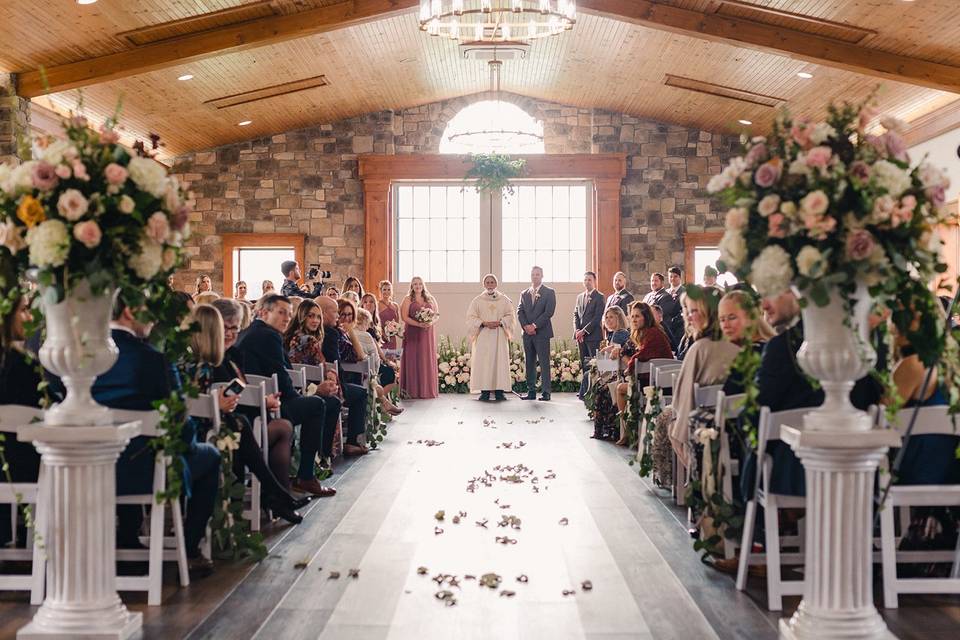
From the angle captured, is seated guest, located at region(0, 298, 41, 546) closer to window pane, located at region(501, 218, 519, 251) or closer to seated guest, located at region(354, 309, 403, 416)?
seated guest, located at region(354, 309, 403, 416)

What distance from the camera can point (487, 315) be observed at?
1230 centimetres

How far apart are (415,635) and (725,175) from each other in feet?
5.91

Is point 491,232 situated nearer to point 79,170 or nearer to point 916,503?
point 916,503

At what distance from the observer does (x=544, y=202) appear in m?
14.9

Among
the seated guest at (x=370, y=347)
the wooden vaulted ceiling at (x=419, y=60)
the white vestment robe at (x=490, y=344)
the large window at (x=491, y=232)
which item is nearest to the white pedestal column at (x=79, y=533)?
the seated guest at (x=370, y=347)

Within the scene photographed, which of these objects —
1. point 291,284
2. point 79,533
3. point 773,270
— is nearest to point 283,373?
point 79,533

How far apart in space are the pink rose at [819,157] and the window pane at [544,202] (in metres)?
12.1

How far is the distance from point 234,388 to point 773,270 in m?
2.92

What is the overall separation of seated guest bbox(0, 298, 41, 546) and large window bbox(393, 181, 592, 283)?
10894 millimetres

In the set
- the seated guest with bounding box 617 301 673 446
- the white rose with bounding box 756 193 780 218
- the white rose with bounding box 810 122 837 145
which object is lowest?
the seated guest with bounding box 617 301 673 446

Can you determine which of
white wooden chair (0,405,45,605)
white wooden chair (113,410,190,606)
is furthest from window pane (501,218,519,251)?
white wooden chair (0,405,45,605)

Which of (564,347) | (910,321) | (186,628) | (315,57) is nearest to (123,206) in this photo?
(186,628)

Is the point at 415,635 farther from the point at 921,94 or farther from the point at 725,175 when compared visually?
the point at 921,94

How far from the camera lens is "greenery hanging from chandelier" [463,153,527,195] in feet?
47.1
